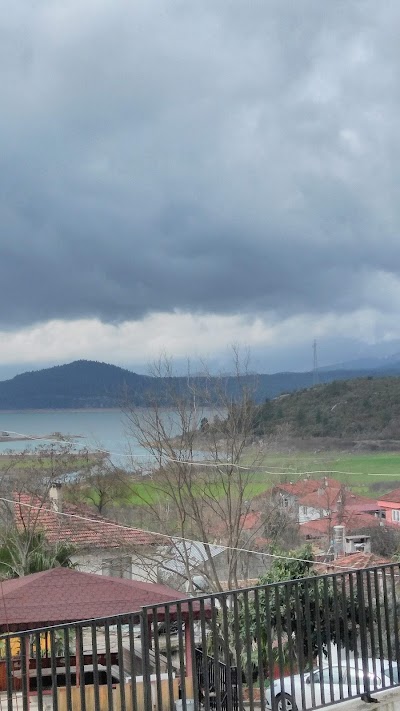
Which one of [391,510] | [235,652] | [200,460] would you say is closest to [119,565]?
[200,460]

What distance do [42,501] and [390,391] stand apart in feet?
47.9

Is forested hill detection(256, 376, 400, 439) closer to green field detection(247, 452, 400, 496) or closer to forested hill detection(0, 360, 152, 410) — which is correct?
green field detection(247, 452, 400, 496)

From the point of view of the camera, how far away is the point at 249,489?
2600 cm

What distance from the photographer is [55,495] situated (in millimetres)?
29750

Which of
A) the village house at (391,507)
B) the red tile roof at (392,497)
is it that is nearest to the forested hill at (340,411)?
the red tile roof at (392,497)

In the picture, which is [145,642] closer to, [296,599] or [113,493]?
[296,599]

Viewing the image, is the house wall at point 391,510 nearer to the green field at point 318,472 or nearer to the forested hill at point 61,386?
the green field at point 318,472

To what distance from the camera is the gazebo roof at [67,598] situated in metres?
9.77

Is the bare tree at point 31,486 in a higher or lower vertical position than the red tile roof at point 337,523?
higher

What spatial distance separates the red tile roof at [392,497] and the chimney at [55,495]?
37.7 ft

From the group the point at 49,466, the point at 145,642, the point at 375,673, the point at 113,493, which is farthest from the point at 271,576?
the point at 49,466

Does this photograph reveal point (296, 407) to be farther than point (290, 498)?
Yes

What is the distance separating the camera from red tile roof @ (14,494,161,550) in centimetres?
2536

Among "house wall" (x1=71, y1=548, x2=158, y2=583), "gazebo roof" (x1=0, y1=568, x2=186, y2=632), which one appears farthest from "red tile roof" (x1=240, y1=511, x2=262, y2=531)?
"gazebo roof" (x1=0, y1=568, x2=186, y2=632)
